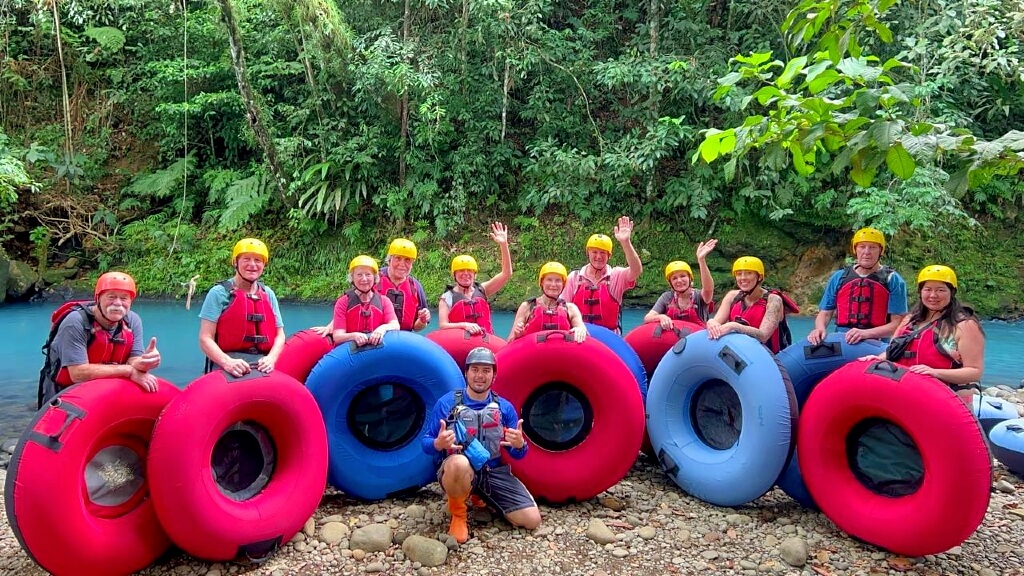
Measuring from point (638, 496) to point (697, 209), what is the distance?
8.28 metres

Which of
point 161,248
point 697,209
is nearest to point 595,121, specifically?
point 697,209

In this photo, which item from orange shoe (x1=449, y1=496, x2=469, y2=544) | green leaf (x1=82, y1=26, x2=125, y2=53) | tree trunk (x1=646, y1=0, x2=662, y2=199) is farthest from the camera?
green leaf (x1=82, y1=26, x2=125, y2=53)

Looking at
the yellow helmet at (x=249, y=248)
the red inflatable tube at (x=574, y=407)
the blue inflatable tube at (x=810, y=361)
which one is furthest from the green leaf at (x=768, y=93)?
the yellow helmet at (x=249, y=248)

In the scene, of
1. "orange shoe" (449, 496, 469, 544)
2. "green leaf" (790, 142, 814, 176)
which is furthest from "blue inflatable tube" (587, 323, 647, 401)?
"green leaf" (790, 142, 814, 176)

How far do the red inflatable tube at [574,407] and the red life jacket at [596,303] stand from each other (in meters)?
1.11

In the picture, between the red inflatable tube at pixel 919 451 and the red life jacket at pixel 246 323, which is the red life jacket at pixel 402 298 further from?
the red inflatable tube at pixel 919 451

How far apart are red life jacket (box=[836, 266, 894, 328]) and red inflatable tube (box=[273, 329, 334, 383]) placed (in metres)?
3.46

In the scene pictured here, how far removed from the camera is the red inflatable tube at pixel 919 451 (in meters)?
2.95

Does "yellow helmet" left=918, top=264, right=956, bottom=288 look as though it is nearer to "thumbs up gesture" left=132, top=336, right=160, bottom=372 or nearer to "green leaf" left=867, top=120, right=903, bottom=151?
"green leaf" left=867, top=120, right=903, bottom=151

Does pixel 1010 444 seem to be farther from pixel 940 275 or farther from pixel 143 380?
pixel 143 380

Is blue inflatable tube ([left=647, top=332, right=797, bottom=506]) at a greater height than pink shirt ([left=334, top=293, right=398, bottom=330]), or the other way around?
pink shirt ([left=334, top=293, right=398, bottom=330])

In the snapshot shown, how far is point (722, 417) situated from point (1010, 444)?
2.24 m

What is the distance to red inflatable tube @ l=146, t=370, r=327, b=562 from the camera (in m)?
2.90

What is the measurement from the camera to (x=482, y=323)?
16.4 feet
